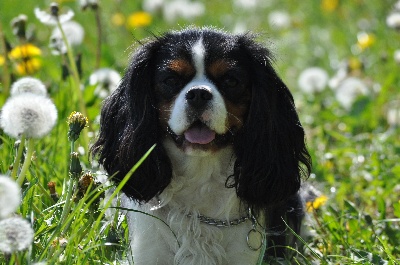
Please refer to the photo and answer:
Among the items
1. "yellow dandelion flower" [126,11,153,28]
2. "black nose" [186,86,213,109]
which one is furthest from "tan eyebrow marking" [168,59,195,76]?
"yellow dandelion flower" [126,11,153,28]

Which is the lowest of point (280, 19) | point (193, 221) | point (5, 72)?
point (280, 19)

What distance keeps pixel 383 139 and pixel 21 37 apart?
6.54 ft

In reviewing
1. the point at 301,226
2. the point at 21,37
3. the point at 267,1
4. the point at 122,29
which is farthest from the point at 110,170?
the point at 267,1

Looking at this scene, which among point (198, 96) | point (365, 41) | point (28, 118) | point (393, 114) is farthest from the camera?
point (365, 41)

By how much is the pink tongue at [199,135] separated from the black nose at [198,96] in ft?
0.41

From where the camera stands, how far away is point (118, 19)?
7.56 meters

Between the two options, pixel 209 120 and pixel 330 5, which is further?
pixel 330 5

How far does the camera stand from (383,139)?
15.8 feet

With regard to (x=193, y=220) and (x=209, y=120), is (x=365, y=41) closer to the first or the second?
(x=193, y=220)

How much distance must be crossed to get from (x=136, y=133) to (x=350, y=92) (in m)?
2.65

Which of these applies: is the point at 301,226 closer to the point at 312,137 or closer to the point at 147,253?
the point at 147,253

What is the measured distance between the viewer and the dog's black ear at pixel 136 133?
10.8 ft

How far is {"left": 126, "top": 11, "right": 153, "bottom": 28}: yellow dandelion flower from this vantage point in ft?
23.9

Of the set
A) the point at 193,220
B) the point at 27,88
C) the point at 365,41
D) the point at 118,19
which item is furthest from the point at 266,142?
the point at 118,19
